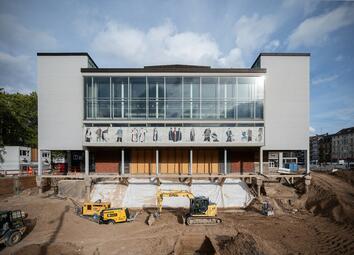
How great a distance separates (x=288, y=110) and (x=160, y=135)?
552 inches

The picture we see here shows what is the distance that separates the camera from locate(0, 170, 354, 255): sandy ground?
1396 centimetres

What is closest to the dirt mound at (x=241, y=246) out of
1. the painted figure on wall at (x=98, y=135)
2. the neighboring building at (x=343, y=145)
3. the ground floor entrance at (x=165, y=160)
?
the ground floor entrance at (x=165, y=160)

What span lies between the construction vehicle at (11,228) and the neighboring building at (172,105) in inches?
325

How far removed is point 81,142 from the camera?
22.8m

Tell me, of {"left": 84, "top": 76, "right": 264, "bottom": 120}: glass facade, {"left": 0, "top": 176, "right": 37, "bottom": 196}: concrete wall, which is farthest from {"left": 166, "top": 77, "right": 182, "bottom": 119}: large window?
{"left": 0, "top": 176, "right": 37, "bottom": 196}: concrete wall

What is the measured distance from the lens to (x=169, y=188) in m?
22.8

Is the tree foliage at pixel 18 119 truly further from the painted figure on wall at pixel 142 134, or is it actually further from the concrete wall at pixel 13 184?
the painted figure on wall at pixel 142 134

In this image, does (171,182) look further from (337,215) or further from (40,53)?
(40,53)

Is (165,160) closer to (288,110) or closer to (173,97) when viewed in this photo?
(173,97)

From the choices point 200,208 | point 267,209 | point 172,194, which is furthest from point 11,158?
point 267,209

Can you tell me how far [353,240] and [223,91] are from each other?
1602cm

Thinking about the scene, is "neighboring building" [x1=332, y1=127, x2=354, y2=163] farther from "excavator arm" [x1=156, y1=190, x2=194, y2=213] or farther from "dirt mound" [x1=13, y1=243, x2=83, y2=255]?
"dirt mound" [x1=13, y1=243, x2=83, y2=255]

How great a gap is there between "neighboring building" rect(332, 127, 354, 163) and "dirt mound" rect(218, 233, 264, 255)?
76.9 metres

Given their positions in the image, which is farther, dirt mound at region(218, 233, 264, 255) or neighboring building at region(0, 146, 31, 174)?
neighboring building at region(0, 146, 31, 174)
